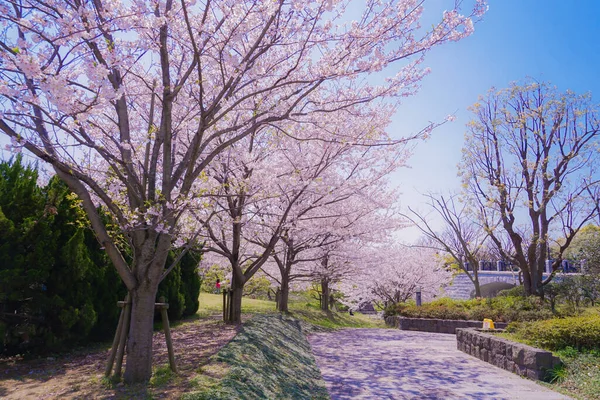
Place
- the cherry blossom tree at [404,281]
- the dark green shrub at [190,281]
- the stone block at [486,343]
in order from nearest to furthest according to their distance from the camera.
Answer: the stone block at [486,343], the dark green shrub at [190,281], the cherry blossom tree at [404,281]

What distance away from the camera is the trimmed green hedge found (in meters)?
12.4

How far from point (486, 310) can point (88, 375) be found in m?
12.9

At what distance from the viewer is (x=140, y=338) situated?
4734mm

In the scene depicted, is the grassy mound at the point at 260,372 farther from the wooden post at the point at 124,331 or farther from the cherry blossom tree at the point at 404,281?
the cherry blossom tree at the point at 404,281

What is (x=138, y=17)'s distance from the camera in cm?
488

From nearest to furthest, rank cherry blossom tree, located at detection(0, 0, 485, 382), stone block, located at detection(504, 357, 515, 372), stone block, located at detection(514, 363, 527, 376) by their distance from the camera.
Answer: cherry blossom tree, located at detection(0, 0, 485, 382)
stone block, located at detection(514, 363, 527, 376)
stone block, located at detection(504, 357, 515, 372)

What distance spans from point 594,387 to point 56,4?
26.1 ft

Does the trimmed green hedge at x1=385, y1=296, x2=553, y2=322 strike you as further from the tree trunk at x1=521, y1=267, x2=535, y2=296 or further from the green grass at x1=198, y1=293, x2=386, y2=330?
the green grass at x1=198, y1=293, x2=386, y2=330

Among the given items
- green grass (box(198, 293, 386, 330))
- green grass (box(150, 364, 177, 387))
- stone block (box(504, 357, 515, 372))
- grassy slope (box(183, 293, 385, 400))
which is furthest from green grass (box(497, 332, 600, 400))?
green grass (box(198, 293, 386, 330))

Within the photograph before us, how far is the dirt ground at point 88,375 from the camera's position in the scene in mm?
4383

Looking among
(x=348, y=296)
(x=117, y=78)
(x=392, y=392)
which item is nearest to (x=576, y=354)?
(x=392, y=392)

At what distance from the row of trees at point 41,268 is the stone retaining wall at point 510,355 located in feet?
22.1

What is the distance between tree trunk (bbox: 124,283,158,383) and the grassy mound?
2.10 ft

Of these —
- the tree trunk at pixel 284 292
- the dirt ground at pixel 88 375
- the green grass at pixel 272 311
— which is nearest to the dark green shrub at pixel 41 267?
the dirt ground at pixel 88 375
